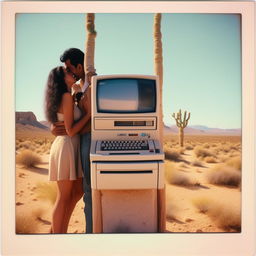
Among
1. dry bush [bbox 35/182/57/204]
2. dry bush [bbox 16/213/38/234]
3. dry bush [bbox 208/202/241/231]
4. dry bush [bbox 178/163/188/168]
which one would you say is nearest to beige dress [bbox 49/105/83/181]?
dry bush [bbox 16/213/38/234]

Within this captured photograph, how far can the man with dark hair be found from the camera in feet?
10.3

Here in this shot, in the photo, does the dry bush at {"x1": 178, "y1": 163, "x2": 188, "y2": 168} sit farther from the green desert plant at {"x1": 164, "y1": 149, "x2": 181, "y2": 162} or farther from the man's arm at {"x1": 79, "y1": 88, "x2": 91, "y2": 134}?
the man's arm at {"x1": 79, "y1": 88, "x2": 91, "y2": 134}

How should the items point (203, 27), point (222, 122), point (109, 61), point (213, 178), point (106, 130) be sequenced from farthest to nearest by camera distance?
1. point (213, 178)
2. point (222, 122)
3. point (109, 61)
4. point (203, 27)
5. point (106, 130)

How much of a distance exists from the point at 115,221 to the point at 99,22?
2191mm

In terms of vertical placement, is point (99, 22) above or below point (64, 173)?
above

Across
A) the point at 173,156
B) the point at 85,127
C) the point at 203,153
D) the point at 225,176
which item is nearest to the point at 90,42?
the point at 85,127

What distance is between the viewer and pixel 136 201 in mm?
2904

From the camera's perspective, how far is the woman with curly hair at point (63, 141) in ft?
10.1

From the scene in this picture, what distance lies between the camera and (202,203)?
15.3ft

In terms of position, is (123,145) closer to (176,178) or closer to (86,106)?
(86,106)

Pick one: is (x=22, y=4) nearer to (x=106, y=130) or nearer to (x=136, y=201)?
(x=106, y=130)

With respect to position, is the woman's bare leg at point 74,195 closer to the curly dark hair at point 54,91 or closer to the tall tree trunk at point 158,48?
the curly dark hair at point 54,91

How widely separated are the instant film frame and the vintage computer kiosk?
393 millimetres

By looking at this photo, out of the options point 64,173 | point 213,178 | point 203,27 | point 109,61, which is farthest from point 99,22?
point 213,178
